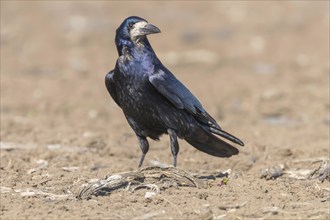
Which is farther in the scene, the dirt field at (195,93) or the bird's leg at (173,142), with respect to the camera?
the bird's leg at (173,142)

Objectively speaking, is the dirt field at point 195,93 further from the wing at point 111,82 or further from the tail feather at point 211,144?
the wing at point 111,82

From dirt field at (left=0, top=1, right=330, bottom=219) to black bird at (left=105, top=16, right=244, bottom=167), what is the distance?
0.43m

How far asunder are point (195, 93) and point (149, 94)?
19.3ft

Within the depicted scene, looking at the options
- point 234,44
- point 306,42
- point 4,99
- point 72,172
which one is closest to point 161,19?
point 234,44

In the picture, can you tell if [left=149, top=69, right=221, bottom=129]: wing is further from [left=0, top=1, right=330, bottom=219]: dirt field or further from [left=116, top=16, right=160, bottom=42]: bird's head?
[left=0, top=1, right=330, bottom=219]: dirt field

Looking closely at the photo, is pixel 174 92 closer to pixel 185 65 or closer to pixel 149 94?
pixel 149 94

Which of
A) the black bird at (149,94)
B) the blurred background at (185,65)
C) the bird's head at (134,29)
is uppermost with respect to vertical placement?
the bird's head at (134,29)

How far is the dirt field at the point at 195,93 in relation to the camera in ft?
19.7

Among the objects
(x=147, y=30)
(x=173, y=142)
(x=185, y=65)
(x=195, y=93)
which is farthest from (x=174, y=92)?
(x=185, y=65)

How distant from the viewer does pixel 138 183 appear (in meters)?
6.37

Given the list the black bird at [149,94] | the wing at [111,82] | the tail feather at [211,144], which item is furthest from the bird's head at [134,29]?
the tail feather at [211,144]

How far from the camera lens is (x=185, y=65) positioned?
14.8m

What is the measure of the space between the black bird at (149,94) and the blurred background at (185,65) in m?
1.75

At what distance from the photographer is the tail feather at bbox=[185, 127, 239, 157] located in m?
7.28
